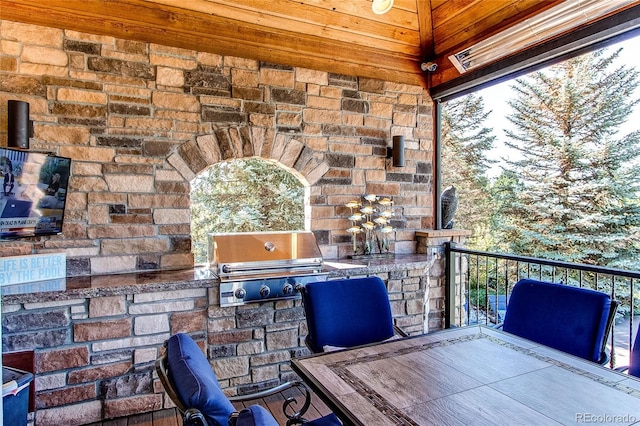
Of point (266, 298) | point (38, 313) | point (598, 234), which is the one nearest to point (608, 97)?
point (598, 234)

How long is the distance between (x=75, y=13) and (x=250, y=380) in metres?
2.94

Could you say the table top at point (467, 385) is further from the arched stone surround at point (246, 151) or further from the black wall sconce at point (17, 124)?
the black wall sconce at point (17, 124)

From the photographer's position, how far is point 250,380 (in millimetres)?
2738

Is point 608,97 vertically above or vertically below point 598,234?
A: above

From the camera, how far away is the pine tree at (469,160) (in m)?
7.32

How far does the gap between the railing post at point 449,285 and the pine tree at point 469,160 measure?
364 cm

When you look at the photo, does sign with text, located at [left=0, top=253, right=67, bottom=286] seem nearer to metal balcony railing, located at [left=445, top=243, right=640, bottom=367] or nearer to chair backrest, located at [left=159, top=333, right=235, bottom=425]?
chair backrest, located at [left=159, top=333, right=235, bottom=425]

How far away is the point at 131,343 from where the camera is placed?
2.44 m

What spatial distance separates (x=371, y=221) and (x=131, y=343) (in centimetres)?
229

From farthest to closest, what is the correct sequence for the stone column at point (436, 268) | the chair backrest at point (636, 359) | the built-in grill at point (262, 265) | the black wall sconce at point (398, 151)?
the stone column at point (436, 268)
the black wall sconce at point (398, 151)
the built-in grill at point (262, 265)
the chair backrest at point (636, 359)

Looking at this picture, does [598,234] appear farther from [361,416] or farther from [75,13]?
[75,13]

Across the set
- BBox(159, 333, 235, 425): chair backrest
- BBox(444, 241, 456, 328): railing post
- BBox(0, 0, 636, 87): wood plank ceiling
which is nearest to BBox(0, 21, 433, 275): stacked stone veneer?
BBox(0, 0, 636, 87): wood plank ceiling

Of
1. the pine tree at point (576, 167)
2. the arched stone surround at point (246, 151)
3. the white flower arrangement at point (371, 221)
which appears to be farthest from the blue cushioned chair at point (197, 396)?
the pine tree at point (576, 167)

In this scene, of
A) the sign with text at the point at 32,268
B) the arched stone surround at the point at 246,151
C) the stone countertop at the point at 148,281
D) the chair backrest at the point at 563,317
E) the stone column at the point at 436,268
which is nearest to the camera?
the chair backrest at the point at 563,317
